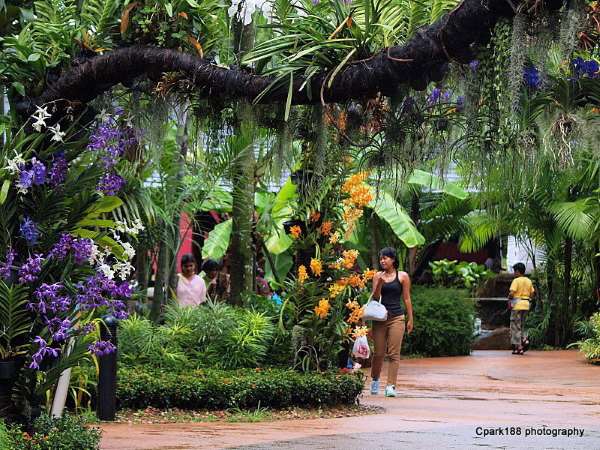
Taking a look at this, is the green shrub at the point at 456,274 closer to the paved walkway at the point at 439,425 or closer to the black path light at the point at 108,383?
the paved walkway at the point at 439,425

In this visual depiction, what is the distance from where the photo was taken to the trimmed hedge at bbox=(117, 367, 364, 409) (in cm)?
1188

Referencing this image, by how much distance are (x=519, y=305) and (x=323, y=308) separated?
10.7 m

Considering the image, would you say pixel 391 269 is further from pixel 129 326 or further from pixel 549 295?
pixel 549 295

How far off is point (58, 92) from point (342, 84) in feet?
7.09

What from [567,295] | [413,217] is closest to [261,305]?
[413,217]

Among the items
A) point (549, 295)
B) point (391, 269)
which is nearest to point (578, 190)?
point (549, 295)

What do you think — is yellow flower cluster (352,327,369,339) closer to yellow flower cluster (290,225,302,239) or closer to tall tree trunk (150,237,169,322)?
yellow flower cluster (290,225,302,239)

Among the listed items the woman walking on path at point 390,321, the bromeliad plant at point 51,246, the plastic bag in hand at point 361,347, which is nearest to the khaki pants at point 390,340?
the woman walking on path at point 390,321

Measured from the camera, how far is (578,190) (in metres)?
22.9

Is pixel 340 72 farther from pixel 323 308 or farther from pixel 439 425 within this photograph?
pixel 323 308

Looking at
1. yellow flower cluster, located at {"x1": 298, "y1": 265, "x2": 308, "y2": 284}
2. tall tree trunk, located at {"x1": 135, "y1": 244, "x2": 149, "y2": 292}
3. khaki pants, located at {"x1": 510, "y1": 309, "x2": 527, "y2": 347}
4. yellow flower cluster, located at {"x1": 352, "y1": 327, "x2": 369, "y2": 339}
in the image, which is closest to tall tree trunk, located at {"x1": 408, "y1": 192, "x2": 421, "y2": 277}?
khaki pants, located at {"x1": 510, "y1": 309, "x2": 527, "y2": 347}

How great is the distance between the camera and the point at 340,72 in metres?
6.61

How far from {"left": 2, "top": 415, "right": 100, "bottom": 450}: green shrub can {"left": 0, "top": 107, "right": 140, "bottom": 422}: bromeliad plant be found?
0.61ft

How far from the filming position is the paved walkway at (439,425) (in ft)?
31.5
